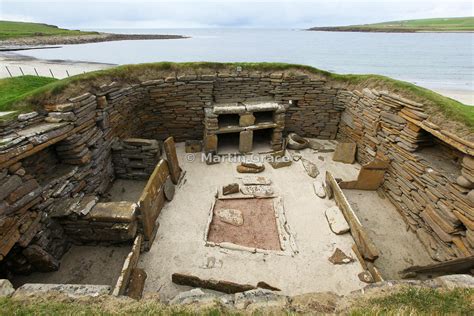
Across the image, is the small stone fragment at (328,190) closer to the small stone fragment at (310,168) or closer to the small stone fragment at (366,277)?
the small stone fragment at (310,168)

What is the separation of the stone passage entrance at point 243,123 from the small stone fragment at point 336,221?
3.48 metres

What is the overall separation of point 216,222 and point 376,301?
3.96 meters

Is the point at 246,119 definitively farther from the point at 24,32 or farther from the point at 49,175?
the point at 24,32

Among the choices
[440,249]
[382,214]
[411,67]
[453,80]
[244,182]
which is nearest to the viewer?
[440,249]

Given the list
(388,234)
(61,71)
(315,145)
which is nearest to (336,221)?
(388,234)

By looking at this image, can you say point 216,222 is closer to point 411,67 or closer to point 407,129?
point 407,129

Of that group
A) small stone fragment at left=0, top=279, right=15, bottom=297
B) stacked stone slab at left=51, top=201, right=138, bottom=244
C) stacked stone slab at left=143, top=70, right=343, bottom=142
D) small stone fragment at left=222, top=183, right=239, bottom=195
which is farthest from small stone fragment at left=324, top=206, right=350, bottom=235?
small stone fragment at left=0, top=279, right=15, bottom=297

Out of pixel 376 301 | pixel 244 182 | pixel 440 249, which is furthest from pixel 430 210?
pixel 244 182

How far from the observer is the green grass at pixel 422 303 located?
243cm

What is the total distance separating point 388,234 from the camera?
5906mm

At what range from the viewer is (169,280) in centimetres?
467

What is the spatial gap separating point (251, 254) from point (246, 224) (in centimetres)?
95

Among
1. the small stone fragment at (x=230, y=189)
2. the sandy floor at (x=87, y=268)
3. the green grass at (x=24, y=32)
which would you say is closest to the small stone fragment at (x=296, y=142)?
the small stone fragment at (x=230, y=189)

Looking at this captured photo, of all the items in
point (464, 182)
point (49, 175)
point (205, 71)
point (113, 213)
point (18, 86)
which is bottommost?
point (113, 213)
